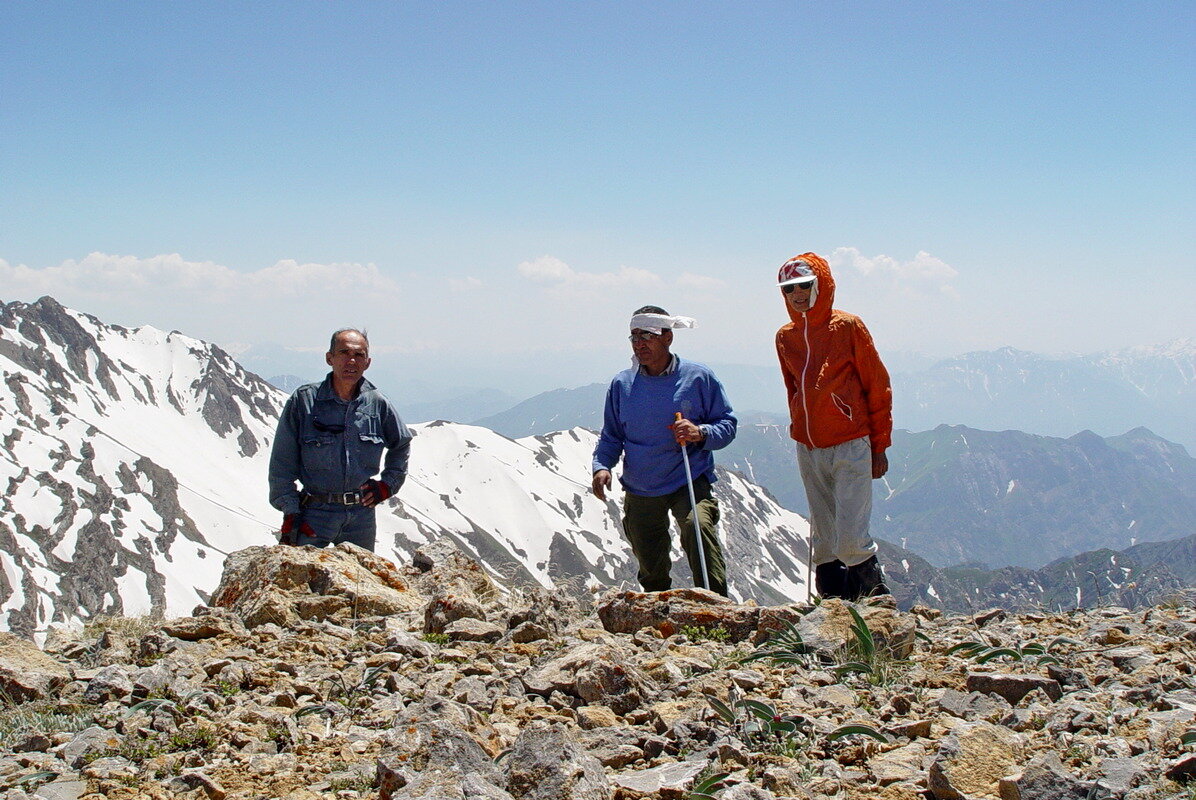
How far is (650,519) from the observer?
27.4 feet

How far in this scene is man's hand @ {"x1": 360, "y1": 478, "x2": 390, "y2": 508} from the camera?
8.73m

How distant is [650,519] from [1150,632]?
13.5 feet

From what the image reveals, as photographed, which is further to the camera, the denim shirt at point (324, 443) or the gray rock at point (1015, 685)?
the denim shirt at point (324, 443)

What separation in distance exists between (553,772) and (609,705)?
120 centimetres

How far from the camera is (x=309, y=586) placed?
765 cm

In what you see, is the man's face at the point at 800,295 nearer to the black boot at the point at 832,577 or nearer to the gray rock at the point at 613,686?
the black boot at the point at 832,577

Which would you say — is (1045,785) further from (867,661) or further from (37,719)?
(37,719)

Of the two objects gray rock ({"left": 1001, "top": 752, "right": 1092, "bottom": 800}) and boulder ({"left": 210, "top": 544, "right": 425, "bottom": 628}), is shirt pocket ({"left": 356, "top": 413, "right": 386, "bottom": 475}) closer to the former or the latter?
boulder ({"left": 210, "top": 544, "right": 425, "bottom": 628})

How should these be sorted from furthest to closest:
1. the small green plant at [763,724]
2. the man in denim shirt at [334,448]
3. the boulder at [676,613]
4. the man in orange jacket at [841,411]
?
the man in denim shirt at [334,448]
the man in orange jacket at [841,411]
the boulder at [676,613]
the small green plant at [763,724]

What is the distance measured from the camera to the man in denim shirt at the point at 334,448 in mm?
8367

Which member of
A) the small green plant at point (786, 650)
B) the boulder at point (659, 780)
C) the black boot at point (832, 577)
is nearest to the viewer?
the boulder at point (659, 780)

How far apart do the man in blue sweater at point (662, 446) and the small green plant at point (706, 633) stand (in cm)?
196

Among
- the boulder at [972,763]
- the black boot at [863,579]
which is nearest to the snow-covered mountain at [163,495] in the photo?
the black boot at [863,579]

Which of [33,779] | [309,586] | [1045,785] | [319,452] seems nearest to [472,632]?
[309,586]
